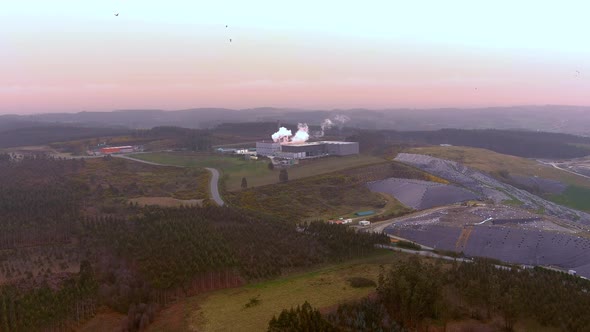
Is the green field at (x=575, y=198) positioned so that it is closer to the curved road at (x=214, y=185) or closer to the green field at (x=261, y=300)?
the green field at (x=261, y=300)

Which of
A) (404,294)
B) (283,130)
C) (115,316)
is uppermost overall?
(283,130)

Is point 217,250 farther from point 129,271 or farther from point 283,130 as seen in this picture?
point 283,130

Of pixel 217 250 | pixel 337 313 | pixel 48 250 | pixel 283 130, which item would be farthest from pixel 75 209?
pixel 283 130

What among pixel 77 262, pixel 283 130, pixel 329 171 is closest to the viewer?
pixel 77 262

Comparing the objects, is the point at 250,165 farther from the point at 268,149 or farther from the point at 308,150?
the point at 268,149

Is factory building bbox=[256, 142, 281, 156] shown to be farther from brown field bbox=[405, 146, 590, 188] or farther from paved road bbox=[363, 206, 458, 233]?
paved road bbox=[363, 206, 458, 233]

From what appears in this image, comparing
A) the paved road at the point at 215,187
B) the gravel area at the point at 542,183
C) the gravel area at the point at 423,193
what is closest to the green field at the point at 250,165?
the paved road at the point at 215,187

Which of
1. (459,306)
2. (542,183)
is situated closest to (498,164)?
(542,183)
